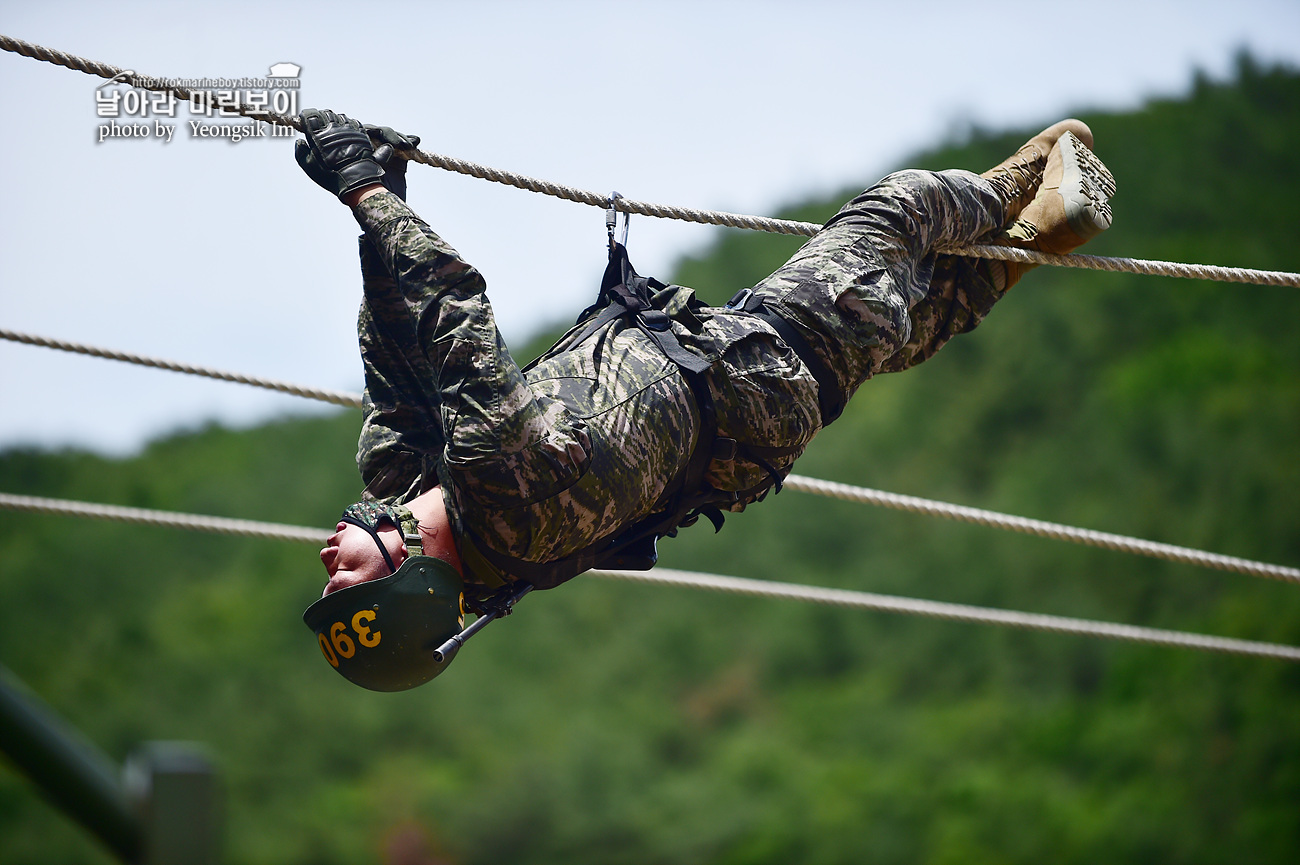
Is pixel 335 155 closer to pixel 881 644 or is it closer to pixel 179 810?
pixel 179 810

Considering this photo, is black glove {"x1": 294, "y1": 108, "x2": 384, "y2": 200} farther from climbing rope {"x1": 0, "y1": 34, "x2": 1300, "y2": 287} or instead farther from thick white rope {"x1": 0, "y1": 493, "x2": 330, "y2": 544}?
thick white rope {"x1": 0, "y1": 493, "x2": 330, "y2": 544}

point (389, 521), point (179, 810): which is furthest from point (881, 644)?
→ point (389, 521)

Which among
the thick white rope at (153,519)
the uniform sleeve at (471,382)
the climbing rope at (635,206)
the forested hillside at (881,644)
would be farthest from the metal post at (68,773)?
the forested hillside at (881,644)

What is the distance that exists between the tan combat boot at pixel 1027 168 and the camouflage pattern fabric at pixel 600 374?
3.7 inches

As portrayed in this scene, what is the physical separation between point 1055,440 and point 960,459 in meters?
1.91

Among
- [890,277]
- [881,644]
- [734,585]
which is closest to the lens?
[890,277]

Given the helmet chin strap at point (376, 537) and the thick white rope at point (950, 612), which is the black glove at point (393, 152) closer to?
the helmet chin strap at point (376, 537)

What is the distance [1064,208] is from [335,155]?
145 centimetres

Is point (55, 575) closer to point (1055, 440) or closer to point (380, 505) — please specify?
point (1055, 440)

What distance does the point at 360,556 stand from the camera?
77.7 inches

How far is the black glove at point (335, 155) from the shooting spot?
1947 millimetres

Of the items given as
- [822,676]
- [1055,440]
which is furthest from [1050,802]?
[1055,440]

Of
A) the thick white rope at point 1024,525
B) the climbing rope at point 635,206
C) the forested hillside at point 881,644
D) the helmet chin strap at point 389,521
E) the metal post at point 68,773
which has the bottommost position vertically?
the forested hillside at point 881,644

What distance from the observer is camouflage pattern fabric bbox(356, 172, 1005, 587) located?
184 cm
